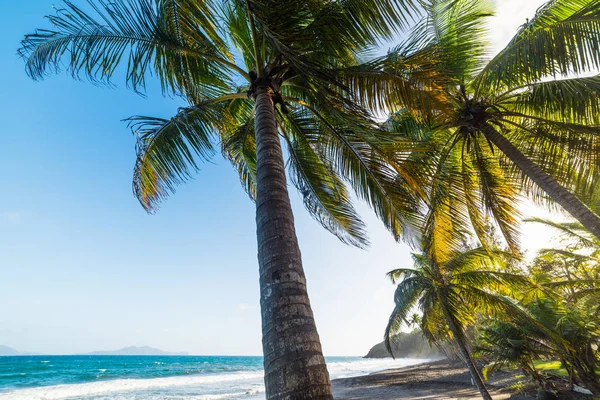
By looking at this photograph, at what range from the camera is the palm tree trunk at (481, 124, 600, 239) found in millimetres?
4430

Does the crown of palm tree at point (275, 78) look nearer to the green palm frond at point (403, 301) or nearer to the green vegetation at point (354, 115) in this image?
the green vegetation at point (354, 115)

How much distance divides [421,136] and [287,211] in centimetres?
518

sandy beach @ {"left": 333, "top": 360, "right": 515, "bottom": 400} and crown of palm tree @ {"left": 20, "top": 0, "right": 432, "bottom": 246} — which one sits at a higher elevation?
crown of palm tree @ {"left": 20, "top": 0, "right": 432, "bottom": 246}

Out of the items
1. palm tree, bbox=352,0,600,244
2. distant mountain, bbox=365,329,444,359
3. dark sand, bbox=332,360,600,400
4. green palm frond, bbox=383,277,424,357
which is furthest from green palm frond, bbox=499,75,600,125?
distant mountain, bbox=365,329,444,359

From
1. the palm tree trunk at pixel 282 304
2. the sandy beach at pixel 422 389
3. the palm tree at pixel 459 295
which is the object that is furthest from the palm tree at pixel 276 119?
the sandy beach at pixel 422 389

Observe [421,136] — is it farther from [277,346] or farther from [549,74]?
[277,346]

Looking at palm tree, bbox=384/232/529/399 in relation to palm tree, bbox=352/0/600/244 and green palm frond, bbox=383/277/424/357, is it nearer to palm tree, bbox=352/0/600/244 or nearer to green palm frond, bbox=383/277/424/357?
green palm frond, bbox=383/277/424/357

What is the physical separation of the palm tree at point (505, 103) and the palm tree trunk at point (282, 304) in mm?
2681

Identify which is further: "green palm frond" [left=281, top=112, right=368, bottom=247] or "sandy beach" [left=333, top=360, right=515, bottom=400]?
"sandy beach" [left=333, top=360, right=515, bottom=400]

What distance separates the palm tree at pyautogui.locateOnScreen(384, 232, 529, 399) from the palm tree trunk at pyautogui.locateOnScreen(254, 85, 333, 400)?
7475 millimetres

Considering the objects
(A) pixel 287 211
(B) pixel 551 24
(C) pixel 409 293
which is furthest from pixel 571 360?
(A) pixel 287 211

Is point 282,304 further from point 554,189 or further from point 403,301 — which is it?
point 403,301

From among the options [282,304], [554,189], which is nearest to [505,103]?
A: [554,189]

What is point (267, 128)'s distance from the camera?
11.8 feet
